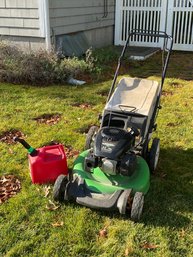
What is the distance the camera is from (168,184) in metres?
3.48

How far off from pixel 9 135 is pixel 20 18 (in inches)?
160

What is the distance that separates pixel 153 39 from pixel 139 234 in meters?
8.55

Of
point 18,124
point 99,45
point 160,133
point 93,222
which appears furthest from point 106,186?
point 99,45

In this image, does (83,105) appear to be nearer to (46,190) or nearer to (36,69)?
(36,69)

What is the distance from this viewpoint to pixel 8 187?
339cm

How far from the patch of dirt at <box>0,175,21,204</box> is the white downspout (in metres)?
4.44

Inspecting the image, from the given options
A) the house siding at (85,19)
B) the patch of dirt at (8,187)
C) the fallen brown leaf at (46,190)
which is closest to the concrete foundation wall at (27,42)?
the house siding at (85,19)

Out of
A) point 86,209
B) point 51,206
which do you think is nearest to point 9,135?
point 51,206

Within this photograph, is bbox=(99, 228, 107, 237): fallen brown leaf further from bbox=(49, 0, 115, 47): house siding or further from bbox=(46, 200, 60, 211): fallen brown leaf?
bbox=(49, 0, 115, 47): house siding

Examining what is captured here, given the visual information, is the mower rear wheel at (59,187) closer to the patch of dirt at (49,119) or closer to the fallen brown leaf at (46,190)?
the fallen brown leaf at (46,190)

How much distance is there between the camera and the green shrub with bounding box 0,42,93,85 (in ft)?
21.5

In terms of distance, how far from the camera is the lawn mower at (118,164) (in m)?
2.87

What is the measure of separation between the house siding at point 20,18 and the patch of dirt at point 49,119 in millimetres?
3072

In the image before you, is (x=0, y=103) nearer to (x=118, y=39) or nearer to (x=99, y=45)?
(x=99, y=45)
